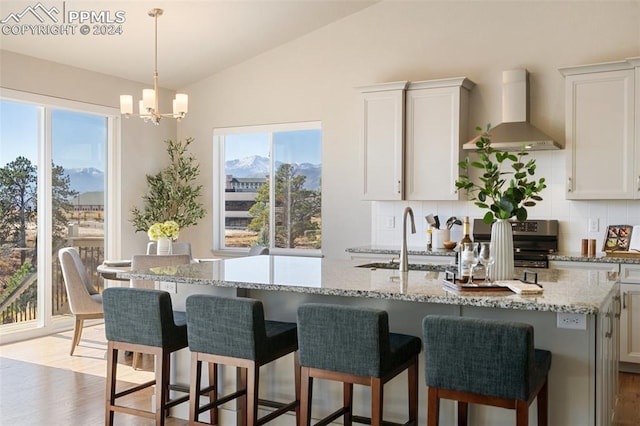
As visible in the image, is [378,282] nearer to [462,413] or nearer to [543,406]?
[462,413]

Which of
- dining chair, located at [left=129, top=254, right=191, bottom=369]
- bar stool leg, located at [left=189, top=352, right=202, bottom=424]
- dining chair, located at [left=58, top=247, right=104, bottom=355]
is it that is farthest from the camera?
dining chair, located at [left=58, top=247, right=104, bottom=355]

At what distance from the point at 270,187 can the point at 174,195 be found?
1094 mm

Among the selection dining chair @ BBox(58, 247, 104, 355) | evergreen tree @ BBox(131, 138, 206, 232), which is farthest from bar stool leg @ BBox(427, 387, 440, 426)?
evergreen tree @ BBox(131, 138, 206, 232)

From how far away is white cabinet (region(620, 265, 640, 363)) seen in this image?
180 inches

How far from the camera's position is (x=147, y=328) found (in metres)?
3.12

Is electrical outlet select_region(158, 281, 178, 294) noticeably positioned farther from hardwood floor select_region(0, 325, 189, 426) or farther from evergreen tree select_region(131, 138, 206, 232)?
evergreen tree select_region(131, 138, 206, 232)

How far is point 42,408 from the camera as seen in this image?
12.7 ft

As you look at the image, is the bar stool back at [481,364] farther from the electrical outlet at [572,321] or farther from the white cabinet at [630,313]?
the white cabinet at [630,313]

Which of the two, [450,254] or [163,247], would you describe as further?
[163,247]

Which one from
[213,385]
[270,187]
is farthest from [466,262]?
[270,187]

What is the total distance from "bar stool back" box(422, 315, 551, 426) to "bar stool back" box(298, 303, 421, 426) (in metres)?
0.22

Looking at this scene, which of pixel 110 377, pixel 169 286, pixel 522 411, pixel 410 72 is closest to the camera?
pixel 522 411

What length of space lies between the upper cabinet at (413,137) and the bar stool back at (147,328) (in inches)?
116

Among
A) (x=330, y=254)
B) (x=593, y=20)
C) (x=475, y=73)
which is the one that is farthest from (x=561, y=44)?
(x=330, y=254)
